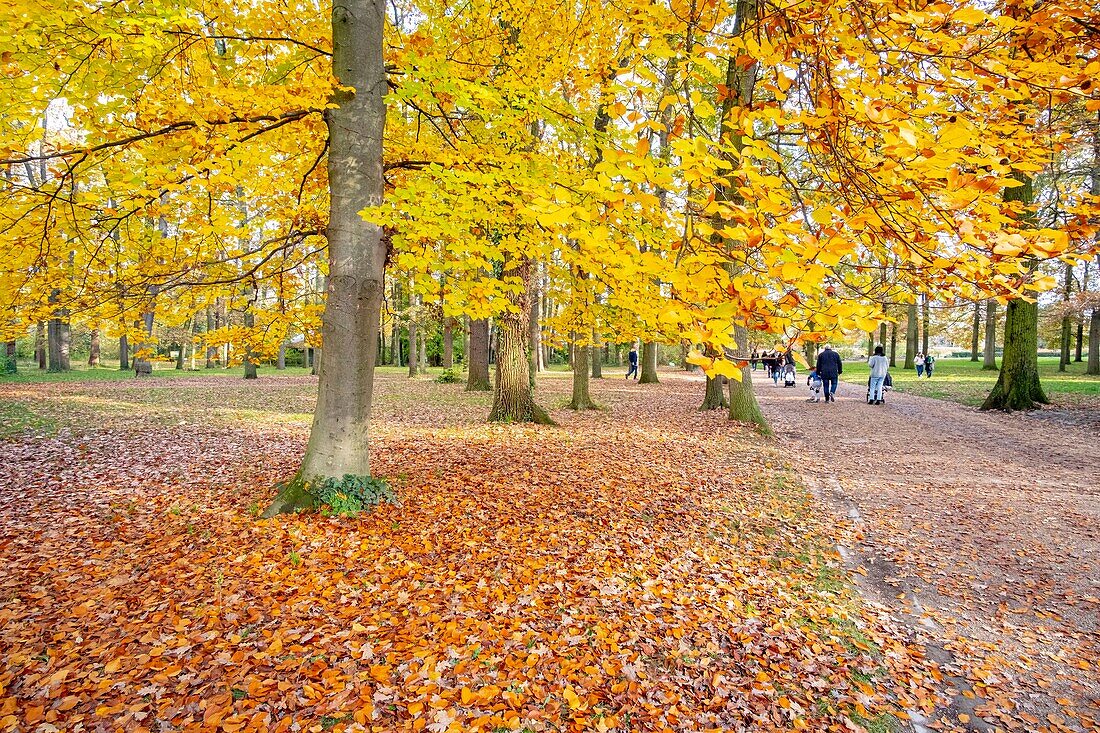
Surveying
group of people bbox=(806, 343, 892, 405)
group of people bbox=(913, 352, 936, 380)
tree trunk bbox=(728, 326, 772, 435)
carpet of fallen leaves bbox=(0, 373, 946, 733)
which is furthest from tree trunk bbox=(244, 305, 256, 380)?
group of people bbox=(913, 352, 936, 380)

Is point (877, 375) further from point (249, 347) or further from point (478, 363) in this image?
point (249, 347)

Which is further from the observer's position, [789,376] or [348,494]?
[789,376]

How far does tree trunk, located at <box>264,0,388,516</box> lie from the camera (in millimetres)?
5414

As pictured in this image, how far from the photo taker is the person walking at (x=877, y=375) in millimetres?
15367

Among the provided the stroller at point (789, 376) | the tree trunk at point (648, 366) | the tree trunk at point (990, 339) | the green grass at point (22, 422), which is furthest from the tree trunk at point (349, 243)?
the tree trunk at point (990, 339)

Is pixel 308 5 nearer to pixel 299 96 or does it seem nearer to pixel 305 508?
pixel 299 96

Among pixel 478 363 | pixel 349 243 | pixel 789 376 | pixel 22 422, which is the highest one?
pixel 349 243

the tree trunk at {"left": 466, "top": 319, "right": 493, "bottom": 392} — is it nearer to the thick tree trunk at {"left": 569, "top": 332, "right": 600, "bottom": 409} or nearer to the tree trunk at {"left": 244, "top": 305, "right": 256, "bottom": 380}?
the thick tree trunk at {"left": 569, "top": 332, "right": 600, "bottom": 409}

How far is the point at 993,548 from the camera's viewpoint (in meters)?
5.16

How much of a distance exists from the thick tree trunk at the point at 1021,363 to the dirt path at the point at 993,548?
92.3 inches

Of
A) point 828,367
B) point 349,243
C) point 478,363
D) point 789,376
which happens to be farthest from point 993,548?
point 789,376

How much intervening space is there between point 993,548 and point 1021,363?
36.1 ft

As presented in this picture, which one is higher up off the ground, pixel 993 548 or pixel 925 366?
pixel 925 366

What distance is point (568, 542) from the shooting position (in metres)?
5.25
